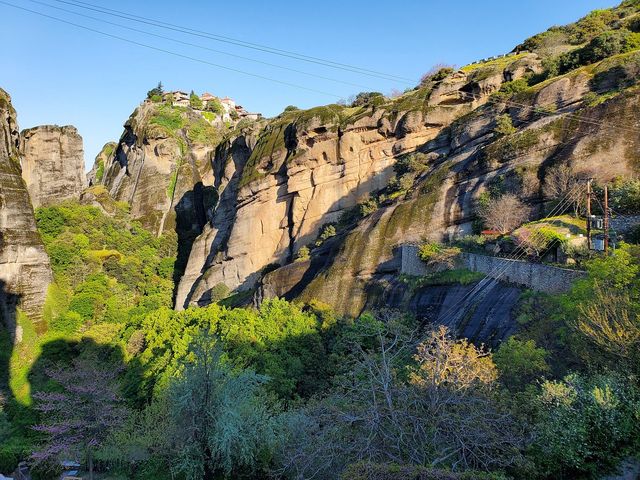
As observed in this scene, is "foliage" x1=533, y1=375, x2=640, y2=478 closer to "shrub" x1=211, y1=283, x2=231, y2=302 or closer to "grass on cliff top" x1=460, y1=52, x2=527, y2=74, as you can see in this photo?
"grass on cliff top" x1=460, y1=52, x2=527, y2=74

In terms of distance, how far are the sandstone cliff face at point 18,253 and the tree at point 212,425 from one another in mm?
30712

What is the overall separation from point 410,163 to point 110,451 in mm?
25088

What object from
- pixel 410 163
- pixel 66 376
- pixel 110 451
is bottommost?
pixel 110 451

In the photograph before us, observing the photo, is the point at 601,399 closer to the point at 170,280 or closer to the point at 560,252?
the point at 560,252

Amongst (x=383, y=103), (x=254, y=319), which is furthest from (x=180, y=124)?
(x=254, y=319)

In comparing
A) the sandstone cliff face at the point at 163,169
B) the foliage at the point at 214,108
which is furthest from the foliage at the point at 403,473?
the foliage at the point at 214,108

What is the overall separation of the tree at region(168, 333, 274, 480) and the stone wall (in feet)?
35.9

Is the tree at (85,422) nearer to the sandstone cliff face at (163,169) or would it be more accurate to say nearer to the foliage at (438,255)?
the foliage at (438,255)

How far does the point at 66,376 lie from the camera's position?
23.0 m

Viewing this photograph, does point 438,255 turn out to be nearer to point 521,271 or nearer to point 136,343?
point 521,271

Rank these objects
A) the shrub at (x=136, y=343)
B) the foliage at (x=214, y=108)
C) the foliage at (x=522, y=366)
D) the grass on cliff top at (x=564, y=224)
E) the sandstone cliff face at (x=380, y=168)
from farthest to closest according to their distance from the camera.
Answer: the foliage at (x=214, y=108)
the shrub at (x=136, y=343)
the sandstone cliff face at (x=380, y=168)
the grass on cliff top at (x=564, y=224)
the foliage at (x=522, y=366)

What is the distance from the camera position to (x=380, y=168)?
40562mm

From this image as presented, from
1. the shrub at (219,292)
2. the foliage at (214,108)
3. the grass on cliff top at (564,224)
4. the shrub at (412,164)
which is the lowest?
the shrub at (219,292)

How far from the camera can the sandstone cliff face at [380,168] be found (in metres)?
26.1
